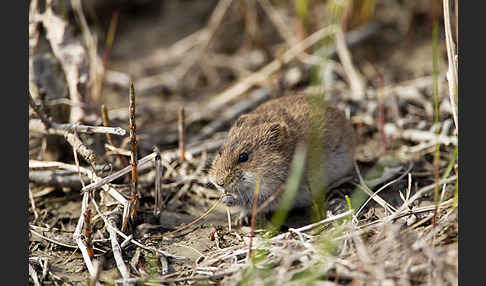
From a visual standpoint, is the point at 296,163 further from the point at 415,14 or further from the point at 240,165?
the point at 415,14

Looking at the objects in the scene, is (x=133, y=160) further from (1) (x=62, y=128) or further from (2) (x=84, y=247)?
(1) (x=62, y=128)

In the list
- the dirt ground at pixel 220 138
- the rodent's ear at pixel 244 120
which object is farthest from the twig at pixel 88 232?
the rodent's ear at pixel 244 120

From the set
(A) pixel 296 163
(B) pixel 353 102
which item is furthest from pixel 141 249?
(B) pixel 353 102

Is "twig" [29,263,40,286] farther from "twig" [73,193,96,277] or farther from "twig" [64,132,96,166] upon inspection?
"twig" [64,132,96,166]

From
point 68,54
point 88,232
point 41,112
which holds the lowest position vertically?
point 88,232

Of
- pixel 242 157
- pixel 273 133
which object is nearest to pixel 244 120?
pixel 273 133
